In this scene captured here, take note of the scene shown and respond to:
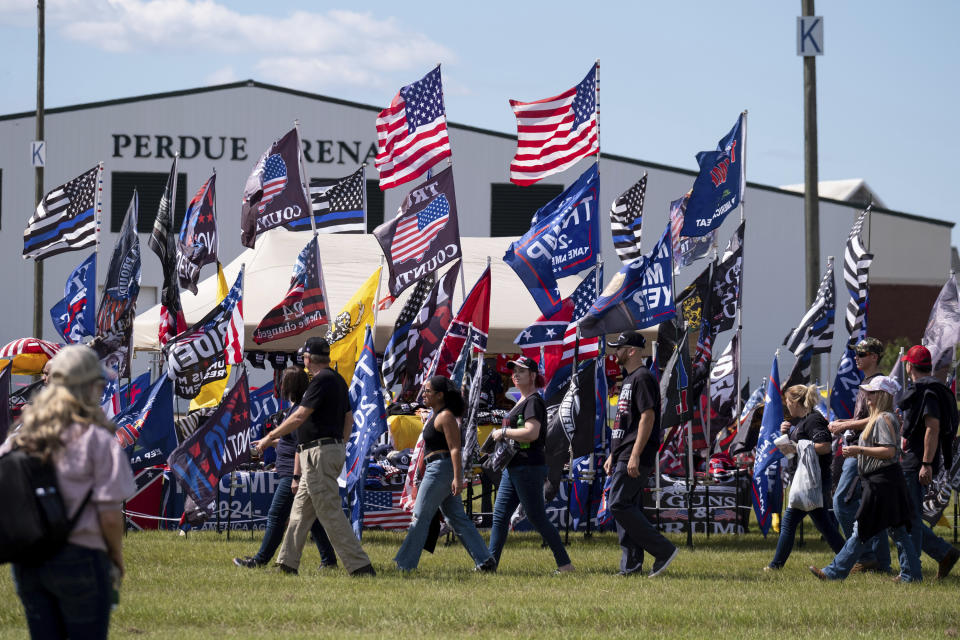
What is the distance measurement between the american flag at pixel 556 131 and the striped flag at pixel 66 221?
18.5 ft

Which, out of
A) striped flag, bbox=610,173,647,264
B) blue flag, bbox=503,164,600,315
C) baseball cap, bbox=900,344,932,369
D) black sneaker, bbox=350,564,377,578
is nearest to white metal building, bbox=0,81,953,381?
striped flag, bbox=610,173,647,264

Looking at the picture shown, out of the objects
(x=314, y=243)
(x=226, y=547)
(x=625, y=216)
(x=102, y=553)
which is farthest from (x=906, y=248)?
(x=102, y=553)

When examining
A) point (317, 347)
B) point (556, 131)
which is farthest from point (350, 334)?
point (317, 347)

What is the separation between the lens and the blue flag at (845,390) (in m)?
12.2

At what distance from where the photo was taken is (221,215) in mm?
34156

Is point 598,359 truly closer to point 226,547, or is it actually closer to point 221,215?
point 226,547

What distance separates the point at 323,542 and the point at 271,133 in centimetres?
2605

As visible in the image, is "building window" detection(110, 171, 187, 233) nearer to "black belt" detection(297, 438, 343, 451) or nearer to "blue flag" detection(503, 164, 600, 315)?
"blue flag" detection(503, 164, 600, 315)

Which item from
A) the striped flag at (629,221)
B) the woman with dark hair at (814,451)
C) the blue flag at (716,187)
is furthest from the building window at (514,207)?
the woman with dark hair at (814,451)

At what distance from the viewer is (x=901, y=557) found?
916 cm

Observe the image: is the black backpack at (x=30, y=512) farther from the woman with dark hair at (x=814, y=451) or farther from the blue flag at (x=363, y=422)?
the woman with dark hair at (x=814, y=451)

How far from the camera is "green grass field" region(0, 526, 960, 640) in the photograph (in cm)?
714

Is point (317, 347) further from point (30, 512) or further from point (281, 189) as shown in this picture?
point (281, 189)

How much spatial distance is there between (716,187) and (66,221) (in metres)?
8.22
